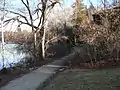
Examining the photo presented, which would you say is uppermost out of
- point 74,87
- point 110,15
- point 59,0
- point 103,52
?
point 59,0

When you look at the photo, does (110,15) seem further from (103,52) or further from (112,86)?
(112,86)

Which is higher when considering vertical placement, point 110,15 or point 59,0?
point 59,0

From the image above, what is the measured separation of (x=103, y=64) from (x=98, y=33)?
237 centimetres

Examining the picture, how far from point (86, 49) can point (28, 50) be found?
819 cm

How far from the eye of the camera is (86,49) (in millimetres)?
22312

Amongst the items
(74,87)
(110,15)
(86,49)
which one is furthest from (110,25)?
(74,87)

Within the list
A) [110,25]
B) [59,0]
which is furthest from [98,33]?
[59,0]

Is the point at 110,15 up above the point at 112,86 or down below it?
above

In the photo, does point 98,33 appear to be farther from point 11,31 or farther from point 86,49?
point 11,31

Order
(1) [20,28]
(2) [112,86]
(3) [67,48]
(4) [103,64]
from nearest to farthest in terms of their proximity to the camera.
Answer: (2) [112,86], (4) [103,64], (1) [20,28], (3) [67,48]

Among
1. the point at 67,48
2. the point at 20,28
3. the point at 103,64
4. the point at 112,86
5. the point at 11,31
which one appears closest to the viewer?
the point at 112,86

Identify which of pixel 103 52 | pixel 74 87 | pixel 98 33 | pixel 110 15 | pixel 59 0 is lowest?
pixel 74 87

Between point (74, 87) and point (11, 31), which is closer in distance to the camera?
point (74, 87)

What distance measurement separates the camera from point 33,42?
95.2 feet
